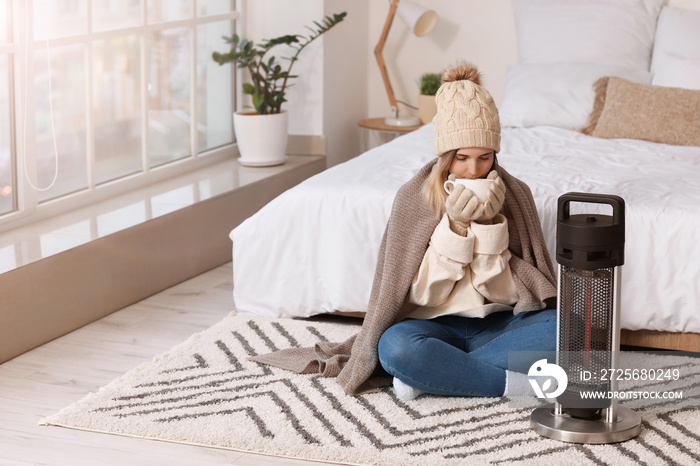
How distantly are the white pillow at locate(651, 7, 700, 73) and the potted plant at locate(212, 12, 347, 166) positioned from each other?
56.1 inches

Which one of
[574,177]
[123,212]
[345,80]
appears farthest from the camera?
[345,80]

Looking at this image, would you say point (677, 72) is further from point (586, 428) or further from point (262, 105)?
point (586, 428)

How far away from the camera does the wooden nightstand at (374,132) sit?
4836mm

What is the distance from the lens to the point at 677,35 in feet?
13.6

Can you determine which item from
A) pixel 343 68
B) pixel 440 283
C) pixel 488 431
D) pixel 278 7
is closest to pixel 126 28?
pixel 278 7

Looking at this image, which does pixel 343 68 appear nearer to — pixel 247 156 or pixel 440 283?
pixel 247 156

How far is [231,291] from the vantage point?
3561 mm

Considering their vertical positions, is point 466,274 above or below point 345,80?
below

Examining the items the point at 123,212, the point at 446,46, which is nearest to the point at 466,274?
the point at 123,212

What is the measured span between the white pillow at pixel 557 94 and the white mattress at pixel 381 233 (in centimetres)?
67

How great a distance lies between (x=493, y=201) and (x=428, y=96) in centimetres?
251

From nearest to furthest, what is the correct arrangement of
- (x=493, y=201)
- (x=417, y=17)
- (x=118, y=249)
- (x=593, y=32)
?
(x=493, y=201) → (x=118, y=249) → (x=593, y=32) → (x=417, y=17)

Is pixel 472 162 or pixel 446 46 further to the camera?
pixel 446 46

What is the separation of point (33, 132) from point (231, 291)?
90 centimetres
